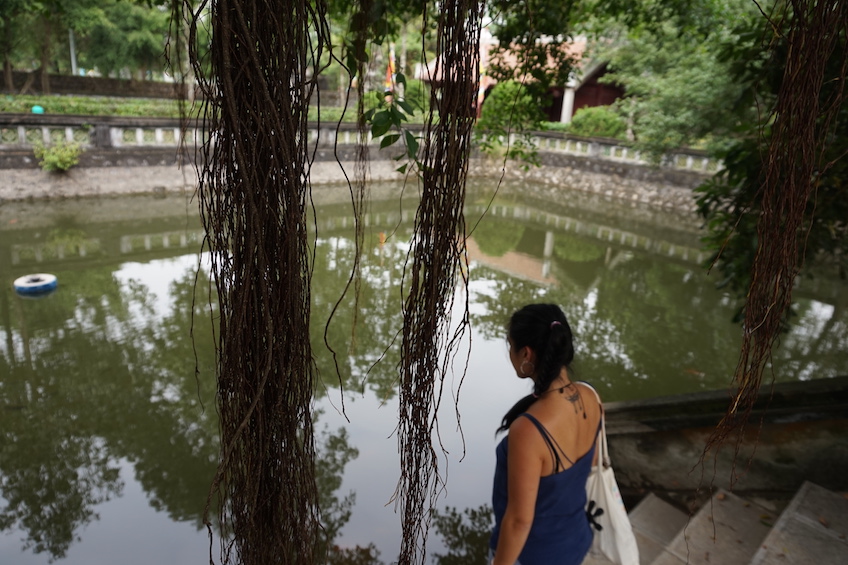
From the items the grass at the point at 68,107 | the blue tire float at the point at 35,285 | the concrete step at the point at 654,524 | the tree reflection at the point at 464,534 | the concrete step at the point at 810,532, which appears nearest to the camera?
the concrete step at the point at 810,532

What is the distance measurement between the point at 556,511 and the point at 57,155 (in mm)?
8969

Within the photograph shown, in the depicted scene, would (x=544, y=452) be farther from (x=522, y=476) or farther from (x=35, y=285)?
(x=35, y=285)

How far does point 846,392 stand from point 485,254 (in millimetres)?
5389

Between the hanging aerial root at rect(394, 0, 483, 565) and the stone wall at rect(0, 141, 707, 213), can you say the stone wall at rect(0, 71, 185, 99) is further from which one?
the hanging aerial root at rect(394, 0, 483, 565)

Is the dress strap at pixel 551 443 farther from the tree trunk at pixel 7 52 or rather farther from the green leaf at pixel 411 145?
the tree trunk at pixel 7 52

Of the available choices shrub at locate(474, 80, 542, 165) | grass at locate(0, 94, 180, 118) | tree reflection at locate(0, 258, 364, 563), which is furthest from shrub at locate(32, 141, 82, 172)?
shrub at locate(474, 80, 542, 165)

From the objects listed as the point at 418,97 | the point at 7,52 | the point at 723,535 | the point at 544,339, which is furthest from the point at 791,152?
the point at 7,52

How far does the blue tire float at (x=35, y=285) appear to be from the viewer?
187 inches

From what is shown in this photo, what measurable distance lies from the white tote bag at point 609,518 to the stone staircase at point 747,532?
0.18 meters

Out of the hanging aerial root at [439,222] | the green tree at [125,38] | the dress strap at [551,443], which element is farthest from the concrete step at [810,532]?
the green tree at [125,38]

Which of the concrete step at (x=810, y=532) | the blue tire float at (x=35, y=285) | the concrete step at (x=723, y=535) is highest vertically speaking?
the concrete step at (x=810, y=532)

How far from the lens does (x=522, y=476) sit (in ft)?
3.69

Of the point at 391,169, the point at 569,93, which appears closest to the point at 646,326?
the point at 391,169

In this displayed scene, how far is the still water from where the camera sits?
2.63 metres
